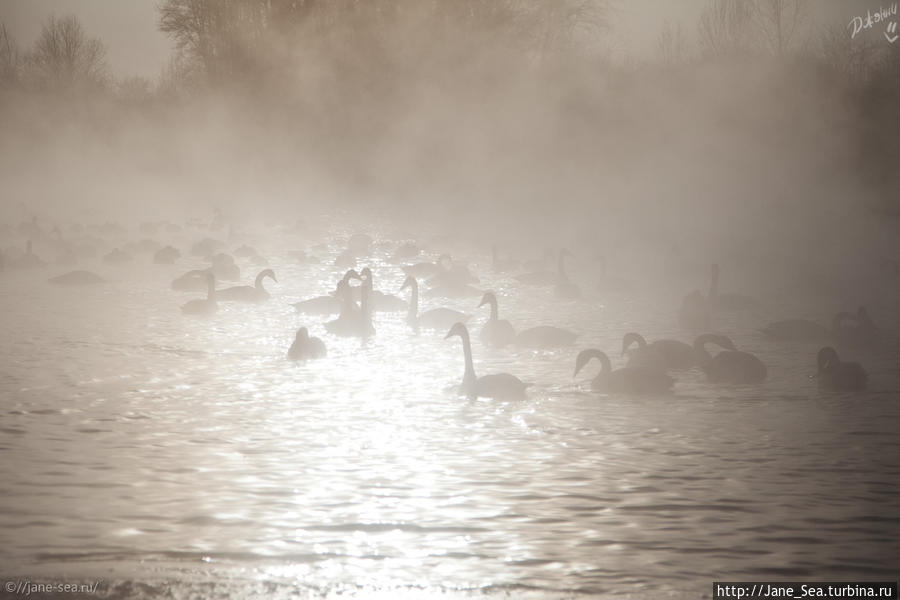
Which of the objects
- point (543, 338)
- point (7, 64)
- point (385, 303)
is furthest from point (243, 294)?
point (7, 64)

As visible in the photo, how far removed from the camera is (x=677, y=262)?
58.0 feet

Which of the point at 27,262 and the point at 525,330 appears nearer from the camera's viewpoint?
the point at 525,330

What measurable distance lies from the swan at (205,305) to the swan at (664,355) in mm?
4741

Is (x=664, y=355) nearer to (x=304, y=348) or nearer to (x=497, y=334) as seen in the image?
(x=497, y=334)

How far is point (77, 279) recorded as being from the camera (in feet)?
45.8

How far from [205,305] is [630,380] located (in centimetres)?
533

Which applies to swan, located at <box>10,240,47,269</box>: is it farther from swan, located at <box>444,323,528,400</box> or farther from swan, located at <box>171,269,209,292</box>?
swan, located at <box>444,323,528,400</box>

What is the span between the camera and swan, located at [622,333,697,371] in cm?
885

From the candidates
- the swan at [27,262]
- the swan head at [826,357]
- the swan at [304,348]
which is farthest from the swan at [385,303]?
the swan at [27,262]

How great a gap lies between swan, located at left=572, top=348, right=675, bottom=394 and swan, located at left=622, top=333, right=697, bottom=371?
20.5 inches

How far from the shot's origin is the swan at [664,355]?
8.85m

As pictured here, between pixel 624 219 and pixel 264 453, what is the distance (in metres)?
18.2

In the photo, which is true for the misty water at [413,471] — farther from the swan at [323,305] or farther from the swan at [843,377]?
the swan at [323,305]

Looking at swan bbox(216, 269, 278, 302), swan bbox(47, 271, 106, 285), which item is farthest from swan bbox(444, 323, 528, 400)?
swan bbox(47, 271, 106, 285)
